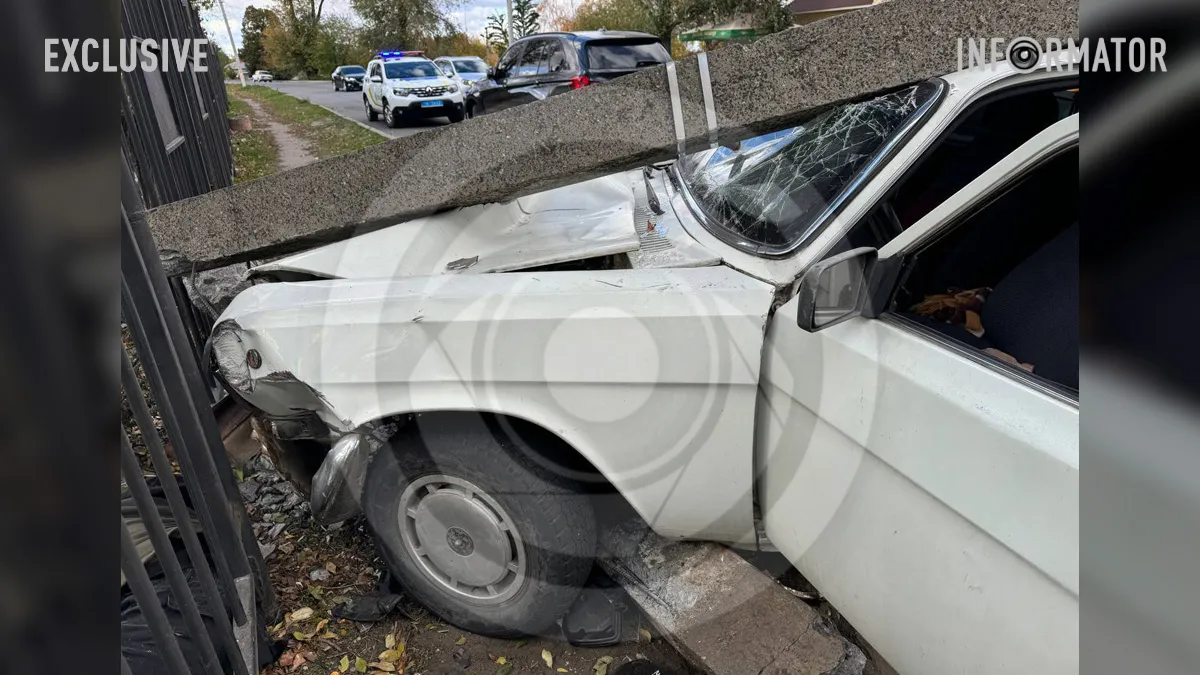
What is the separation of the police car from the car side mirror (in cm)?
1431

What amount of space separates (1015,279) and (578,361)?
1.23 m

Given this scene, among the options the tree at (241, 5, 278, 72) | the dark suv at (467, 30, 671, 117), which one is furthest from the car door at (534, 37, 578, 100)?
the tree at (241, 5, 278, 72)

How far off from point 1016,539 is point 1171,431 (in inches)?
13.0

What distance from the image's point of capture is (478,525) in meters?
2.23

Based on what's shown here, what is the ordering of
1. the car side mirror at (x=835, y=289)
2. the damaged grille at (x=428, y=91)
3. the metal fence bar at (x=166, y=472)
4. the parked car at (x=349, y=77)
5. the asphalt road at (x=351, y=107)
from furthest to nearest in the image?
the parked car at (x=349, y=77) → the asphalt road at (x=351, y=107) → the damaged grille at (x=428, y=91) → the car side mirror at (x=835, y=289) → the metal fence bar at (x=166, y=472)

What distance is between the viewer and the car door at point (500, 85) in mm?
11797

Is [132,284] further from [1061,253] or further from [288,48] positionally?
[288,48]

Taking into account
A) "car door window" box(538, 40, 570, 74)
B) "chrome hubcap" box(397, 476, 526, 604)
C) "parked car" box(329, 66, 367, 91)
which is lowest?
"chrome hubcap" box(397, 476, 526, 604)

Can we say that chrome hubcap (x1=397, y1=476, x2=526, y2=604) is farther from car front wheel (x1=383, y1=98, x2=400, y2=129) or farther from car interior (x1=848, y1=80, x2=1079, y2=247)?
car front wheel (x1=383, y1=98, x2=400, y2=129)

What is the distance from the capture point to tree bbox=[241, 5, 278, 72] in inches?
1462

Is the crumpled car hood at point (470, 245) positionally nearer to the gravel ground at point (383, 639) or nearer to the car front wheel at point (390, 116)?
the gravel ground at point (383, 639)

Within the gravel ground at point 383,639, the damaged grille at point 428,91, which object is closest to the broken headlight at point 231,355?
the gravel ground at point 383,639

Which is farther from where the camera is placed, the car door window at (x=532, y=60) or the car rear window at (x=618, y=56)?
the car door window at (x=532, y=60)

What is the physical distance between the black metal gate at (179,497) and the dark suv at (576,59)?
7.99 m
